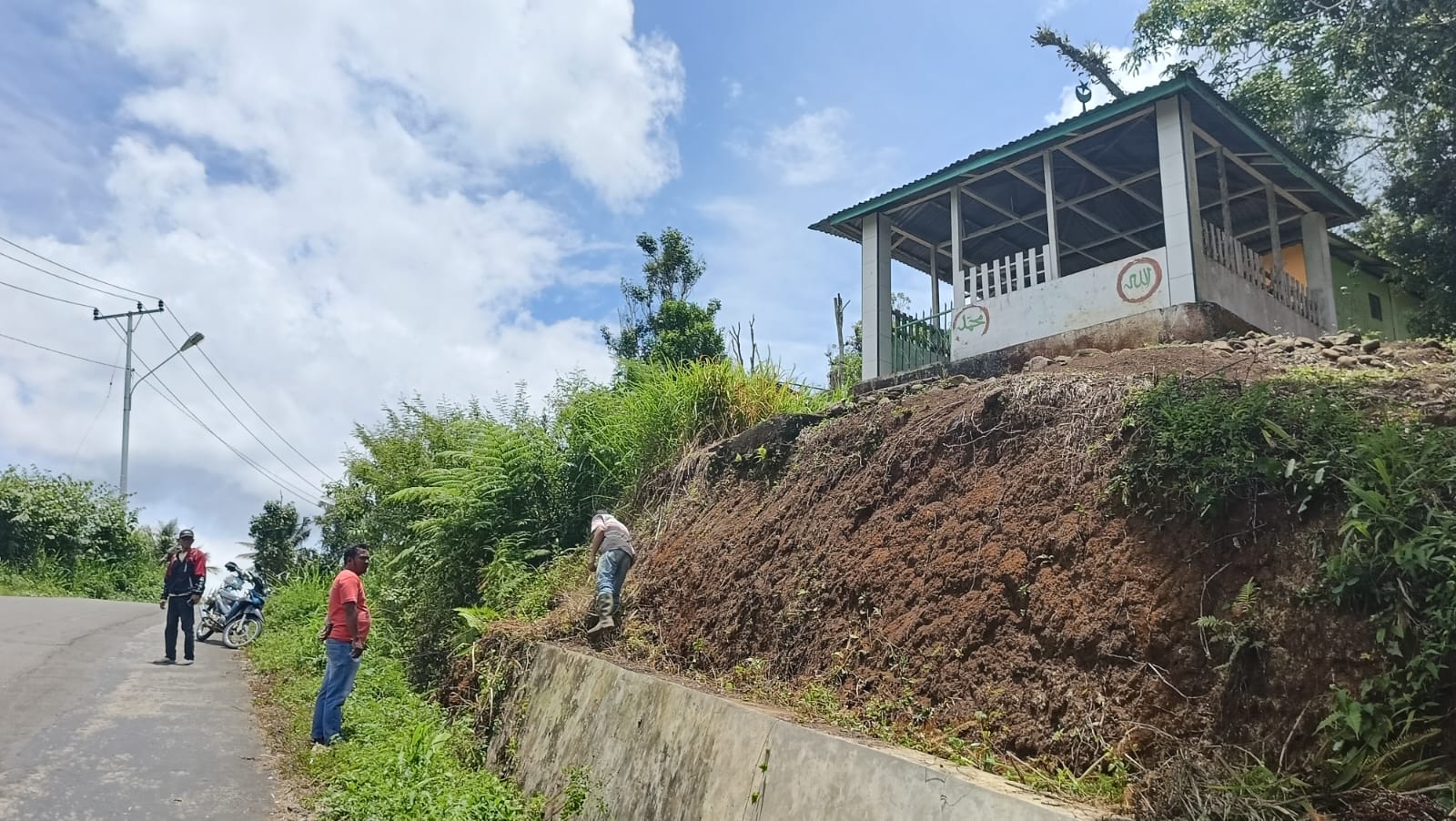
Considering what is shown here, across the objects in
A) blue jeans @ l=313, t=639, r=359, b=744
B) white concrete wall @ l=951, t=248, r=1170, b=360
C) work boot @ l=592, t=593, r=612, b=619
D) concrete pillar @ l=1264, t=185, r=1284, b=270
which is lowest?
blue jeans @ l=313, t=639, r=359, b=744

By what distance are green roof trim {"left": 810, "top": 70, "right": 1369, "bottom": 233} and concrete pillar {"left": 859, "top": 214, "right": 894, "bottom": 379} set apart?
0.28m

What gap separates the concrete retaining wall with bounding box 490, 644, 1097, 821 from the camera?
3.47 m

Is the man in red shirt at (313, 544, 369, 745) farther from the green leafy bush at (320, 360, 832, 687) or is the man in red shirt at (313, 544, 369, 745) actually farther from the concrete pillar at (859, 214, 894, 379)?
the concrete pillar at (859, 214, 894, 379)

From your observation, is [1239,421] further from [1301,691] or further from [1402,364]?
[1402,364]

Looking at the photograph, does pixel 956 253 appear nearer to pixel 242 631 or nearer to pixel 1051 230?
pixel 1051 230

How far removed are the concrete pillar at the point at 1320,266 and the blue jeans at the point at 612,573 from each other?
9.17 m

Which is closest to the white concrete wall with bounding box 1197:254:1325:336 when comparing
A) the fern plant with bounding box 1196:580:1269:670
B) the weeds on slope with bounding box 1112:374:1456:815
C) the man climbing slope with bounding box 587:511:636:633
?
the weeds on slope with bounding box 1112:374:1456:815

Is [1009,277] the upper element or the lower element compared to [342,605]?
upper

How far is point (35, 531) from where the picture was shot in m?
24.7

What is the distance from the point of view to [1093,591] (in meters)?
4.39

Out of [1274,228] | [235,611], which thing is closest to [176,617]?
[235,611]

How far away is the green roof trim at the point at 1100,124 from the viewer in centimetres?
954

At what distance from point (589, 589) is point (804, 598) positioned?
316cm

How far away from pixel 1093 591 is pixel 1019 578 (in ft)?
1.47
